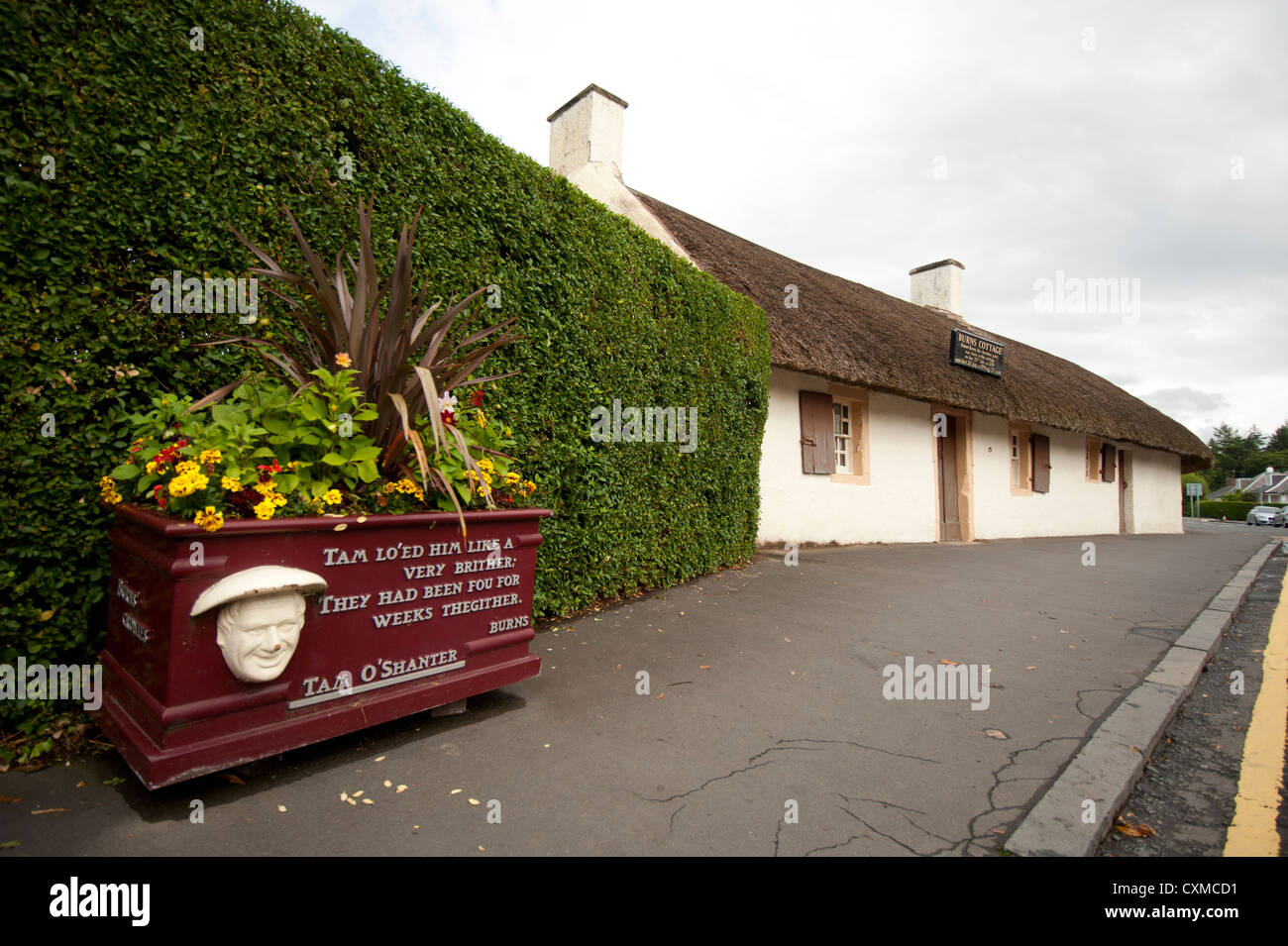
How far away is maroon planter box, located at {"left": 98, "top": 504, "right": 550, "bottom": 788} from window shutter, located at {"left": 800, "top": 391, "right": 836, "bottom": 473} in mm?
7215

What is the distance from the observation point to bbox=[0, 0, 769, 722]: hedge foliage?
8.13ft

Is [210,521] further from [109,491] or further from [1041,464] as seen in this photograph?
[1041,464]

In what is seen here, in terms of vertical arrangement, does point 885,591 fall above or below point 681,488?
below

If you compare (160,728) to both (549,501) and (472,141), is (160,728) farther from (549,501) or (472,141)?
(472,141)

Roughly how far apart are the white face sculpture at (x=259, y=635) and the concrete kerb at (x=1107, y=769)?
2690 mm

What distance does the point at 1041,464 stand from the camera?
1518cm

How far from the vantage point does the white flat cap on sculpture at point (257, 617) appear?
2.16 metres

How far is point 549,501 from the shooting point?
4.46 metres

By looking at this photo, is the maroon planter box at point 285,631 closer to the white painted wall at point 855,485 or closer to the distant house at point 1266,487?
the white painted wall at point 855,485

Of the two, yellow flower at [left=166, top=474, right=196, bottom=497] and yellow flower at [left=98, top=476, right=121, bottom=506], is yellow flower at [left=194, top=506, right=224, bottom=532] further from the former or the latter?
yellow flower at [left=98, top=476, right=121, bottom=506]

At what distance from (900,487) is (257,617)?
35.7ft

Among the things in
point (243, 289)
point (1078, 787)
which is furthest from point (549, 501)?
point (1078, 787)

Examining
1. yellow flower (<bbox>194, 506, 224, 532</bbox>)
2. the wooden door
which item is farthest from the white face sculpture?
the wooden door
